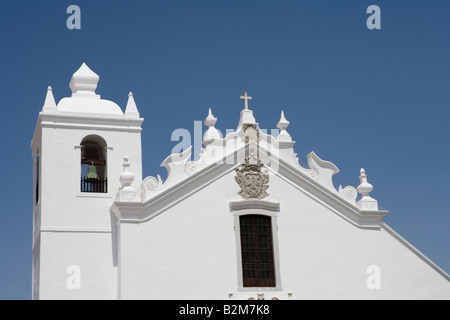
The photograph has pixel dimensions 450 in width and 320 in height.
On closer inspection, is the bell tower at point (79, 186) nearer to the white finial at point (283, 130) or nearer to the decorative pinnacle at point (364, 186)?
the white finial at point (283, 130)

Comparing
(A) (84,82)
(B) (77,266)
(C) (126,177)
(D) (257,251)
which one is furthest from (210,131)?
(B) (77,266)

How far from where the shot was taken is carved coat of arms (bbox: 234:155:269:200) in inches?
1206

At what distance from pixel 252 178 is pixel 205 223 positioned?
7.12 ft

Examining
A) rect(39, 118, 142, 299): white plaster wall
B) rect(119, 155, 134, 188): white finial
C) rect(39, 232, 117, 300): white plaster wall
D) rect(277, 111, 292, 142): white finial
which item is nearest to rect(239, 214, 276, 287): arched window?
rect(277, 111, 292, 142): white finial

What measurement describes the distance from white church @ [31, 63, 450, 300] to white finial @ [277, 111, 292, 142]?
0.15 ft

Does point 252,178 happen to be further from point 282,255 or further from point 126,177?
point 126,177

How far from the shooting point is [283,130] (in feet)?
104

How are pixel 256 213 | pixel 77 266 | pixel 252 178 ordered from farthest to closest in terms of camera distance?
pixel 252 178, pixel 256 213, pixel 77 266

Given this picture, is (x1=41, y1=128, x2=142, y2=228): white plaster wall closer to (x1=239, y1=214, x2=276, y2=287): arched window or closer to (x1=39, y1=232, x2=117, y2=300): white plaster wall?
(x1=39, y1=232, x2=117, y2=300): white plaster wall

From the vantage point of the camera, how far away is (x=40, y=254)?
29750 millimetres

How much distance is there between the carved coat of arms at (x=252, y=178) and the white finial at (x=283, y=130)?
1244 mm

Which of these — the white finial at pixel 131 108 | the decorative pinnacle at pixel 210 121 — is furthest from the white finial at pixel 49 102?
the decorative pinnacle at pixel 210 121
